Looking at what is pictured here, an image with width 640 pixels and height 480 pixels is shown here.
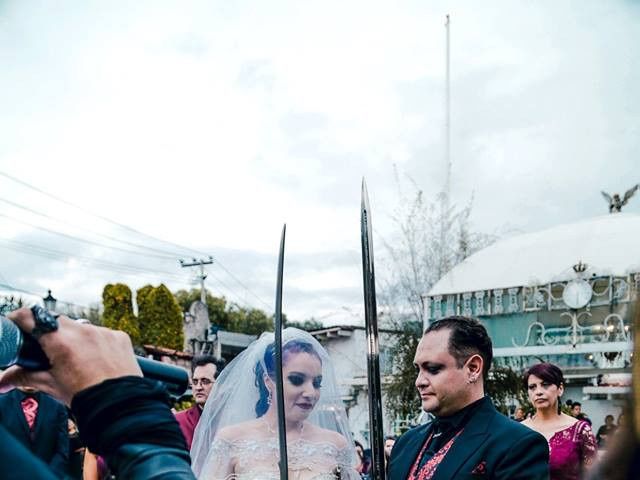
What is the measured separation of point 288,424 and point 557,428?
7.51 ft

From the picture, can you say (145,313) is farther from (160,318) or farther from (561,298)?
(561,298)

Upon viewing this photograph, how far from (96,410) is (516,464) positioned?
1894 millimetres

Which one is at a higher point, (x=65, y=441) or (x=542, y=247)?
(x=542, y=247)

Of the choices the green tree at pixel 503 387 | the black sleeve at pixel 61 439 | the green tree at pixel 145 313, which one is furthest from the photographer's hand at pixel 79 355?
the green tree at pixel 145 313

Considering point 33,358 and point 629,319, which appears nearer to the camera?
point 629,319

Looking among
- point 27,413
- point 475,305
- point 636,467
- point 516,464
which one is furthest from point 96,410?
point 475,305

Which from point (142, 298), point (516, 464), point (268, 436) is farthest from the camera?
point (142, 298)

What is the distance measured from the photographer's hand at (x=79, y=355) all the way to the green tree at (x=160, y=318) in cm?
3118

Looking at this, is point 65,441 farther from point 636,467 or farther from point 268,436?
point 636,467

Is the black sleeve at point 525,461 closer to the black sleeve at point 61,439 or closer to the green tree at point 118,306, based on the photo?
the black sleeve at point 61,439

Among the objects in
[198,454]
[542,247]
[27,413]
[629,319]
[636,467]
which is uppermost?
[542,247]

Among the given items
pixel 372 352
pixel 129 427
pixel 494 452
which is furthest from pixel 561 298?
pixel 129 427

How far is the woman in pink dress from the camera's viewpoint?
4.70 metres

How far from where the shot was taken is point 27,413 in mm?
3525
